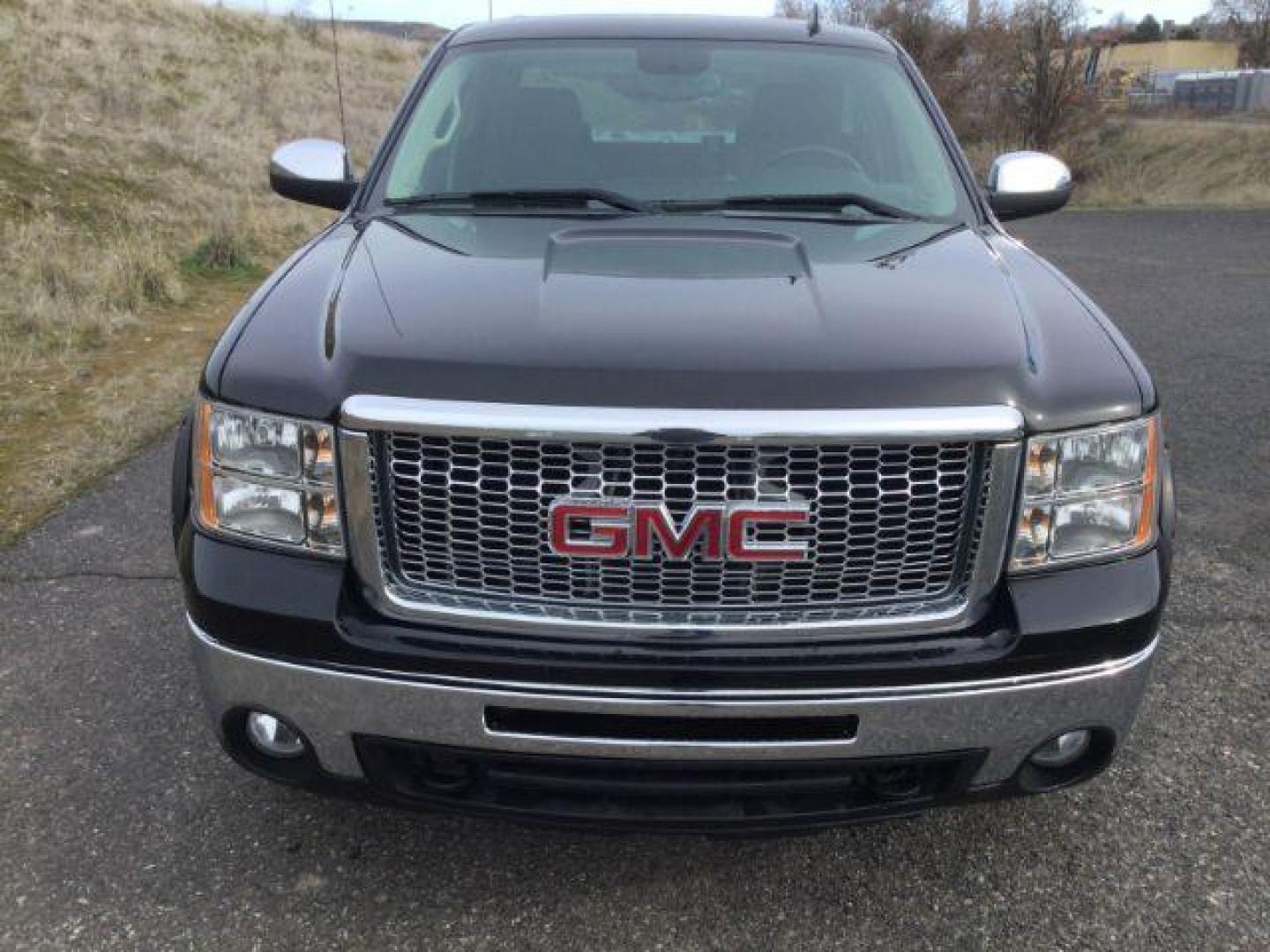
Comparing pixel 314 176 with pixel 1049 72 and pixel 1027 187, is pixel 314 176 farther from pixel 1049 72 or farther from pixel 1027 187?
pixel 1049 72

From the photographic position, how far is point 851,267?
2.45 m

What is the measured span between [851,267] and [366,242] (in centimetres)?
113

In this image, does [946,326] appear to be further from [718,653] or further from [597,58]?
[597,58]

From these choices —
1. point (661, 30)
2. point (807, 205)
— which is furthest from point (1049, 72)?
point (807, 205)

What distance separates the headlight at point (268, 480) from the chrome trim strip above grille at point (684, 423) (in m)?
0.19

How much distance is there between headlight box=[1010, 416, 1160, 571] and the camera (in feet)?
6.59

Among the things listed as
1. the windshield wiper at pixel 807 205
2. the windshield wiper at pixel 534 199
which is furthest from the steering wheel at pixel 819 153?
the windshield wiper at pixel 534 199

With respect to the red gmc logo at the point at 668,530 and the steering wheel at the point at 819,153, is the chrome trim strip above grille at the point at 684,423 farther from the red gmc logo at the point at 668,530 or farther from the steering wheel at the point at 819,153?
the steering wheel at the point at 819,153

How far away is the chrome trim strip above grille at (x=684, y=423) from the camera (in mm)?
1855

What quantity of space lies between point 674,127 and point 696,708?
1.91 metres

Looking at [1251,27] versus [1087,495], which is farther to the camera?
[1251,27]

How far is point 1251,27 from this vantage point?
69.9m

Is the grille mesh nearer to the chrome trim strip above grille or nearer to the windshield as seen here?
the chrome trim strip above grille

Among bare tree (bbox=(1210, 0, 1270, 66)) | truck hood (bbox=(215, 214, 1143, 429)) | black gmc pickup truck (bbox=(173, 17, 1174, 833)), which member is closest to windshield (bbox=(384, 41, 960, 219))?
truck hood (bbox=(215, 214, 1143, 429))
